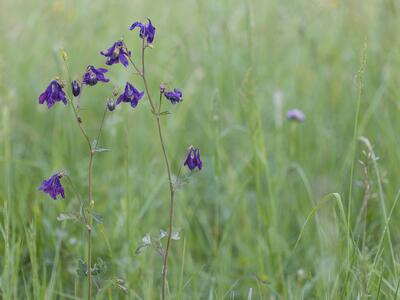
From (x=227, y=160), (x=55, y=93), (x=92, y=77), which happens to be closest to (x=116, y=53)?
(x=92, y=77)

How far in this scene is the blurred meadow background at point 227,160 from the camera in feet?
7.50

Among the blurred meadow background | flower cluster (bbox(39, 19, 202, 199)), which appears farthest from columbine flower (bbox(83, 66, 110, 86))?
the blurred meadow background

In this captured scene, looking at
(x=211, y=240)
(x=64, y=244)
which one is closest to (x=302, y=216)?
(x=211, y=240)

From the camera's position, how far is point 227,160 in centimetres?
328

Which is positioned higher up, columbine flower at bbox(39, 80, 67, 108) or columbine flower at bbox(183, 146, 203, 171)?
columbine flower at bbox(39, 80, 67, 108)

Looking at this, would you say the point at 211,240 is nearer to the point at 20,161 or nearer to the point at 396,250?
the point at 396,250

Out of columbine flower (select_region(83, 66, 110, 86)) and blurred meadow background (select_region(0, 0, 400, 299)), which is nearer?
columbine flower (select_region(83, 66, 110, 86))

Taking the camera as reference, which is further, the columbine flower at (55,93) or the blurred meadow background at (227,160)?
the blurred meadow background at (227,160)

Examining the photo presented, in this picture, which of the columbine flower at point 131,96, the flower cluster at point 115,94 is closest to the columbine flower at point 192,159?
the flower cluster at point 115,94

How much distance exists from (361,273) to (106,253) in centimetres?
122

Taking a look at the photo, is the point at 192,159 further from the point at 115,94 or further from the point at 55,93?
the point at 55,93

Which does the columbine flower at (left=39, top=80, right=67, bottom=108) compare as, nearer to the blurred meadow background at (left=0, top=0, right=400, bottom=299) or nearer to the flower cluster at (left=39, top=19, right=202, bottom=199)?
the flower cluster at (left=39, top=19, right=202, bottom=199)

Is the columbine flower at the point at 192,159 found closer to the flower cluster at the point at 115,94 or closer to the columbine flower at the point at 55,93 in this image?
the flower cluster at the point at 115,94

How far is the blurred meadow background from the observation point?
7.50 ft
